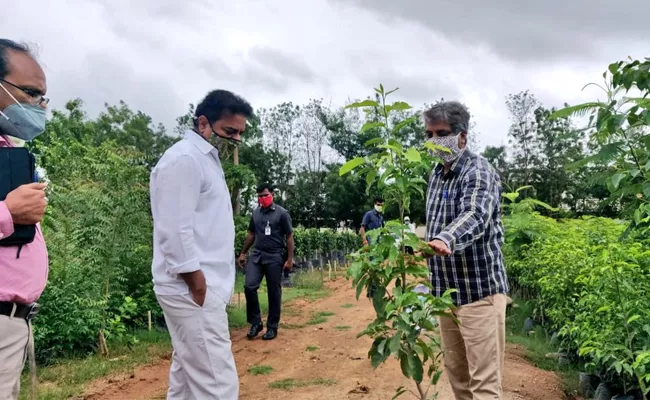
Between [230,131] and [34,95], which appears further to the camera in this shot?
[230,131]

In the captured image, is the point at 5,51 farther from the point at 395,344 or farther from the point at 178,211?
the point at 395,344

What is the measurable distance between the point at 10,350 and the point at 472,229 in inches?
77.6

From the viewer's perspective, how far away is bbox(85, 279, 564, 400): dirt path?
4453 millimetres

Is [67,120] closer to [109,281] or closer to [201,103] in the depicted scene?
[109,281]

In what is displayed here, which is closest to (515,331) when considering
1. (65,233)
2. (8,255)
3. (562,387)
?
(562,387)

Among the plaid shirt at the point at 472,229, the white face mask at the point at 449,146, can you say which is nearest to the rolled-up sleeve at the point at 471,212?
the plaid shirt at the point at 472,229

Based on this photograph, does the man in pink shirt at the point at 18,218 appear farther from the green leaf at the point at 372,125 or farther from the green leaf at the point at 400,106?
the green leaf at the point at 400,106

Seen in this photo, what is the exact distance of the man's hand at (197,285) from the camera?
2404mm

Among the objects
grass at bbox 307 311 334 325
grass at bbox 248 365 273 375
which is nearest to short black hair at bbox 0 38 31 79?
grass at bbox 248 365 273 375

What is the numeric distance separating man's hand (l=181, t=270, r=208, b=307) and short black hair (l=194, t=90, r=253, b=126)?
2.92ft

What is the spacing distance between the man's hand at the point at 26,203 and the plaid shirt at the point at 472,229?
1.72 m

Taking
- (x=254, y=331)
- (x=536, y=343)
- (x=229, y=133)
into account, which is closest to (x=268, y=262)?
(x=254, y=331)

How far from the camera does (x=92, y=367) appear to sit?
506 centimetres

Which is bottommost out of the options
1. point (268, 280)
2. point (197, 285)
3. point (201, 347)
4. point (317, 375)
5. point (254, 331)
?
point (317, 375)
